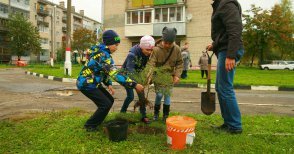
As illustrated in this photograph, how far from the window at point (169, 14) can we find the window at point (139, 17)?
0.91 meters

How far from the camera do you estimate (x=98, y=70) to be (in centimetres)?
383

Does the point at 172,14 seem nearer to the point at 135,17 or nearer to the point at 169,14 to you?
the point at 169,14

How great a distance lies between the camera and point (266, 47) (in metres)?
35.8

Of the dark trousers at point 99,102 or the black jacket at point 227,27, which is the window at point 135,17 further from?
the dark trousers at point 99,102

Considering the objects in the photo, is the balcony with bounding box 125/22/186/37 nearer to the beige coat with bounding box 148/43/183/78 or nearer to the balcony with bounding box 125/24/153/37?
the balcony with bounding box 125/24/153/37

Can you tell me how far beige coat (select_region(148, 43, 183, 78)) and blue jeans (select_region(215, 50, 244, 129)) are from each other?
2.59 feet

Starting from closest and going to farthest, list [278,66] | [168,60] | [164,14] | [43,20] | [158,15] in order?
1. [168,60]
2. [164,14]
3. [158,15]
4. [278,66]
5. [43,20]

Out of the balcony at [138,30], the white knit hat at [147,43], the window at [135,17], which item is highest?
the window at [135,17]

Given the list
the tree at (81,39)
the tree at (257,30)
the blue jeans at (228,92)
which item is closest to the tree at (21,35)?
the tree at (81,39)

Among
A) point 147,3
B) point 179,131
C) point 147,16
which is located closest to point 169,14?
point 147,16

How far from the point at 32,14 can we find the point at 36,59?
9311 mm

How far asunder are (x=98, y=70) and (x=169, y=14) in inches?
1003

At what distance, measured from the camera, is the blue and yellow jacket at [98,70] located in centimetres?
370

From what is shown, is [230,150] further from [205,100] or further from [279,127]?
[279,127]
